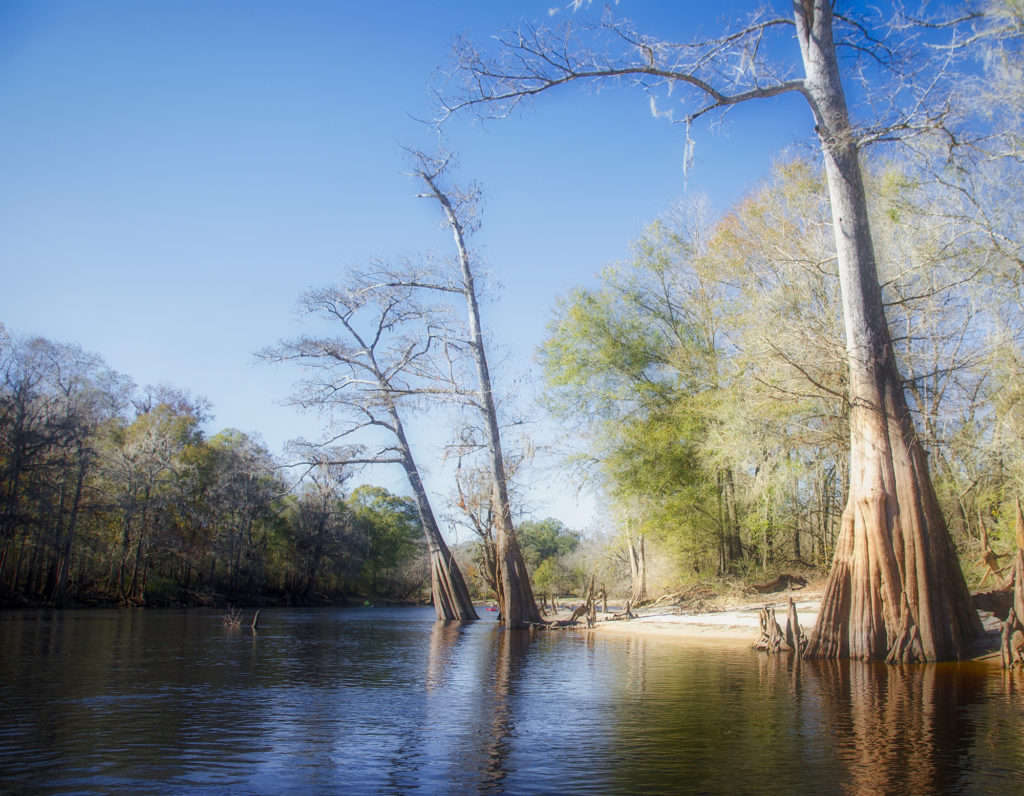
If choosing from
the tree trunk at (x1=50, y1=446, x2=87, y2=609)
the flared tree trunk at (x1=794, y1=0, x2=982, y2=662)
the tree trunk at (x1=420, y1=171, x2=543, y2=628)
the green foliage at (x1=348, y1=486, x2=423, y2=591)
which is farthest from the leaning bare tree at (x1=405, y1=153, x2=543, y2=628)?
the green foliage at (x1=348, y1=486, x2=423, y2=591)

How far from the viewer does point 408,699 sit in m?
7.46

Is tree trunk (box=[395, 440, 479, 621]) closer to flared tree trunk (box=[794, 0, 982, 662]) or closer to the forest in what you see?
the forest

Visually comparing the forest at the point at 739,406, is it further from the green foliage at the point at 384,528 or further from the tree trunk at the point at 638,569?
the green foliage at the point at 384,528

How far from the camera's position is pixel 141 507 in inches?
1432

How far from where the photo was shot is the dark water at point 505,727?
14.1 ft

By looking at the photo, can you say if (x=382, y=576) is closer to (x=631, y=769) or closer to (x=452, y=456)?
(x=452, y=456)

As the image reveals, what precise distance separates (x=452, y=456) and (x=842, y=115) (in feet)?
41.0

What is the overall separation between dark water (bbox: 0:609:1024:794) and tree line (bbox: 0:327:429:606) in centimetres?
1173

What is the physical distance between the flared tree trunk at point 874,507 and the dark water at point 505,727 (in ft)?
2.00

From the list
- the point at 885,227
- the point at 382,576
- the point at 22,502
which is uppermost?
the point at 885,227

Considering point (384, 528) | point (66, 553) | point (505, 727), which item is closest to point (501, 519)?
point (505, 727)

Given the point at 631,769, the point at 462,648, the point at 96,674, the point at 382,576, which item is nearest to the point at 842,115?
the point at 631,769

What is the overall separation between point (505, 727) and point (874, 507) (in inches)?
254

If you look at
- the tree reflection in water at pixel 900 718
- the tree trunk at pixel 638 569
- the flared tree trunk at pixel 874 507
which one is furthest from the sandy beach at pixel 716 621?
the tree reflection in water at pixel 900 718
